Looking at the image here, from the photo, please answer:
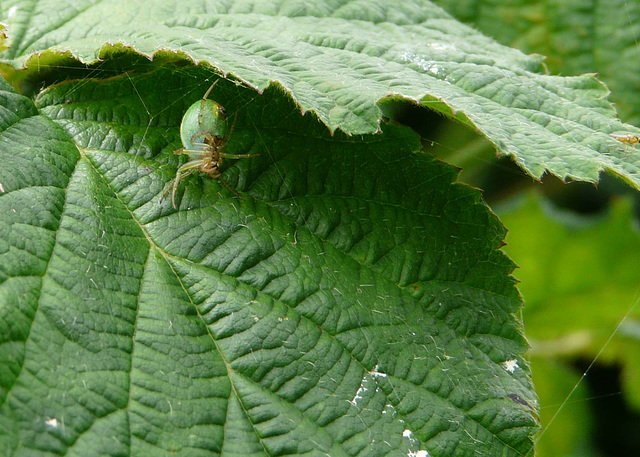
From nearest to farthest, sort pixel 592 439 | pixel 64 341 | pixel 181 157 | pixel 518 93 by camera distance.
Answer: pixel 64 341 < pixel 181 157 < pixel 518 93 < pixel 592 439

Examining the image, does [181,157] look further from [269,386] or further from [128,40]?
[269,386]

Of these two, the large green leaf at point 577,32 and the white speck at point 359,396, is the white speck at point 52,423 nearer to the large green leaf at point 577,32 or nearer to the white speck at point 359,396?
the white speck at point 359,396

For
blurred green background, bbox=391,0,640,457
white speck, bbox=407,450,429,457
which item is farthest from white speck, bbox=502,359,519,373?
blurred green background, bbox=391,0,640,457

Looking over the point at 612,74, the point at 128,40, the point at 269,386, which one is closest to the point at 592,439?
the point at 612,74

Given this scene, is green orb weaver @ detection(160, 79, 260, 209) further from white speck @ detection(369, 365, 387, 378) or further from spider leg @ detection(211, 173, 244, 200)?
white speck @ detection(369, 365, 387, 378)

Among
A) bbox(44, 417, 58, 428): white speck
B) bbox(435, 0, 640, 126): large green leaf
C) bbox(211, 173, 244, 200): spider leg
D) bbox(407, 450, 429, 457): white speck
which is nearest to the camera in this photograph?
bbox(44, 417, 58, 428): white speck

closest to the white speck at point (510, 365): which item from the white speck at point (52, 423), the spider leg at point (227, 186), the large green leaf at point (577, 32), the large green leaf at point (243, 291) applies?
the large green leaf at point (243, 291)
